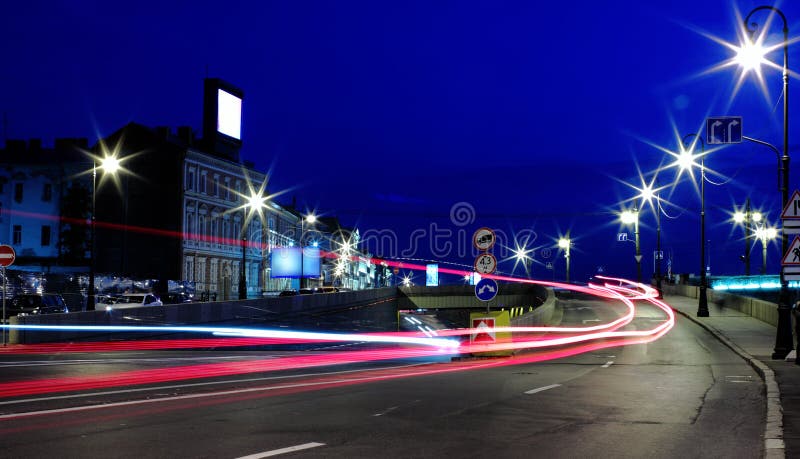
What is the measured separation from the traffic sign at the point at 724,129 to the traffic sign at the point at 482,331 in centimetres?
916

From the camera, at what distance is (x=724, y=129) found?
27594 mm

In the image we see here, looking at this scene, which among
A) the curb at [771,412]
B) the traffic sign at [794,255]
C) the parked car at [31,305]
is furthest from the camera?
the parked car at [31,305]

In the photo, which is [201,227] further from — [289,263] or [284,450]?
[284,450]

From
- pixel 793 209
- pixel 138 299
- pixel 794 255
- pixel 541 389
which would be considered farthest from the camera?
pixel 138 299

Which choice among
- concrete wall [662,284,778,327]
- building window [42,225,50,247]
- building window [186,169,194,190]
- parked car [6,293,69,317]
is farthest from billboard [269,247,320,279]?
parked car [6,293,69,317]

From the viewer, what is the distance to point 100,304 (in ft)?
163

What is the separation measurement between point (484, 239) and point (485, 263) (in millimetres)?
678

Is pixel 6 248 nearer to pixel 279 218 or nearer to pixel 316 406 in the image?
pixel 316 406

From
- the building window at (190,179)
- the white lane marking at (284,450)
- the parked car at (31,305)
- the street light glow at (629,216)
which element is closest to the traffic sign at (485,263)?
the white lane marking at (284,450)

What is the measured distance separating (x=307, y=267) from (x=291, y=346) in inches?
2206

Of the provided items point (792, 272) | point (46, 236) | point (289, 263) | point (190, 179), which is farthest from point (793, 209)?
point (289, 263)

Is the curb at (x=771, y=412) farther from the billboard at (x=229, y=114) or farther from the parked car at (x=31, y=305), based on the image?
the billboard at (x=229, y=114)

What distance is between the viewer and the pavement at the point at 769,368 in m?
9.90

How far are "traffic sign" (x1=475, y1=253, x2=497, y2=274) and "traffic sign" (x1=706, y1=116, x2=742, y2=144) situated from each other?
8811 millimetres
